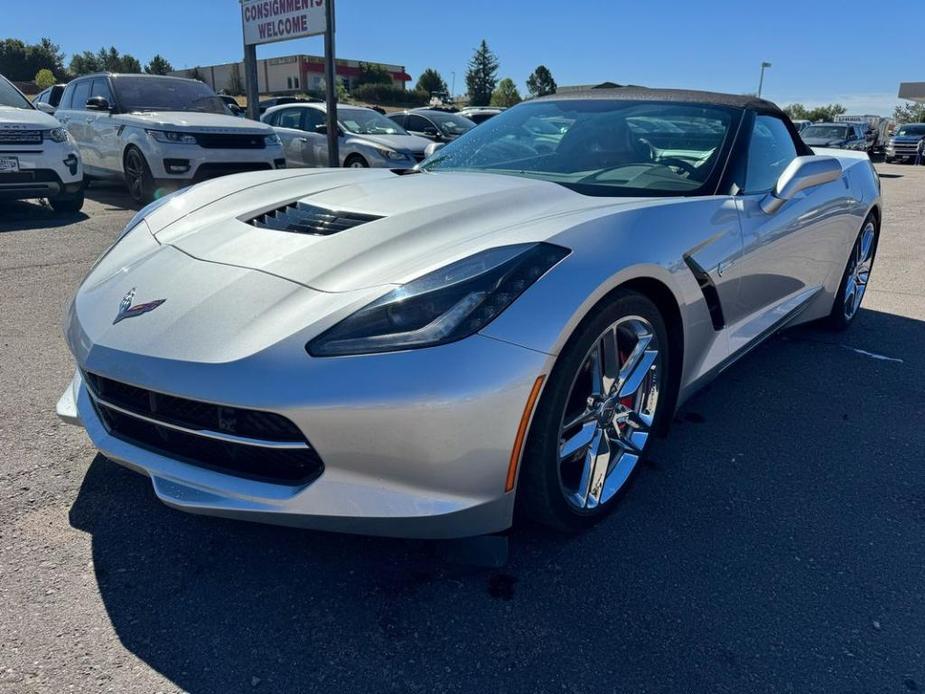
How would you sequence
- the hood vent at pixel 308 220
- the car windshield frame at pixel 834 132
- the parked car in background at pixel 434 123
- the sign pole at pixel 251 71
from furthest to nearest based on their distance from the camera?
the car windshield frame at pixel 834 132
the parked car in background at pixel 434 123
the sign pole at pixel 251 71
the hood vent at pixel 308 220

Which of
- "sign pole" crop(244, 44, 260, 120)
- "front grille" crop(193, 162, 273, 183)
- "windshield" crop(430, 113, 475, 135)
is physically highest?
"sign pole" crop(244, 44, 260, 120)

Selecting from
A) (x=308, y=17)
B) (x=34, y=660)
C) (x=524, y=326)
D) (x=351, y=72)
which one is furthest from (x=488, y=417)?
(x=351, y=72)

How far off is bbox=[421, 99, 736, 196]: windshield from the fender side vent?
380 millimetres

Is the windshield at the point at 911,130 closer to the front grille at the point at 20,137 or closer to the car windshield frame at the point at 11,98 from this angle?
the car windshield frame at the point at 11,98

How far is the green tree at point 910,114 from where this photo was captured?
57.6 m

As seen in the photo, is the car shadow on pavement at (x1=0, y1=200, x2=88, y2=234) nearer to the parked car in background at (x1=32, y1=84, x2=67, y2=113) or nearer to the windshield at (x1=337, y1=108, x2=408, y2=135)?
Result: the parked car in background at (x1=32, y1=84, x2=67, y2=113)

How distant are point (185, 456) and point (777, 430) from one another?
8.10 feet

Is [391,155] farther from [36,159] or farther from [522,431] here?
[522,431]

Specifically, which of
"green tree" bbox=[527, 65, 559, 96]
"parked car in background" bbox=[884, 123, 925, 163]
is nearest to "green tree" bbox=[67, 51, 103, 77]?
"green tree" bbox=[527, 65, 559, 96]

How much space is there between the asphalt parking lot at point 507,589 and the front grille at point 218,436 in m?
0.38

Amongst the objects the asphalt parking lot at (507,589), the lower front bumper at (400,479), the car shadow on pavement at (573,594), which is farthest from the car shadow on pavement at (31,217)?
the lower front bumper at (400,479)

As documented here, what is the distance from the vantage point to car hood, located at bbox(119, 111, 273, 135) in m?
7.73

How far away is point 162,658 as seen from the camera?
1664 mm

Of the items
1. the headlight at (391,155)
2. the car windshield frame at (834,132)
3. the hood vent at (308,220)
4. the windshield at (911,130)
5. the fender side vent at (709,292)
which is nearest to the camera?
the hood vent at (308,220)
